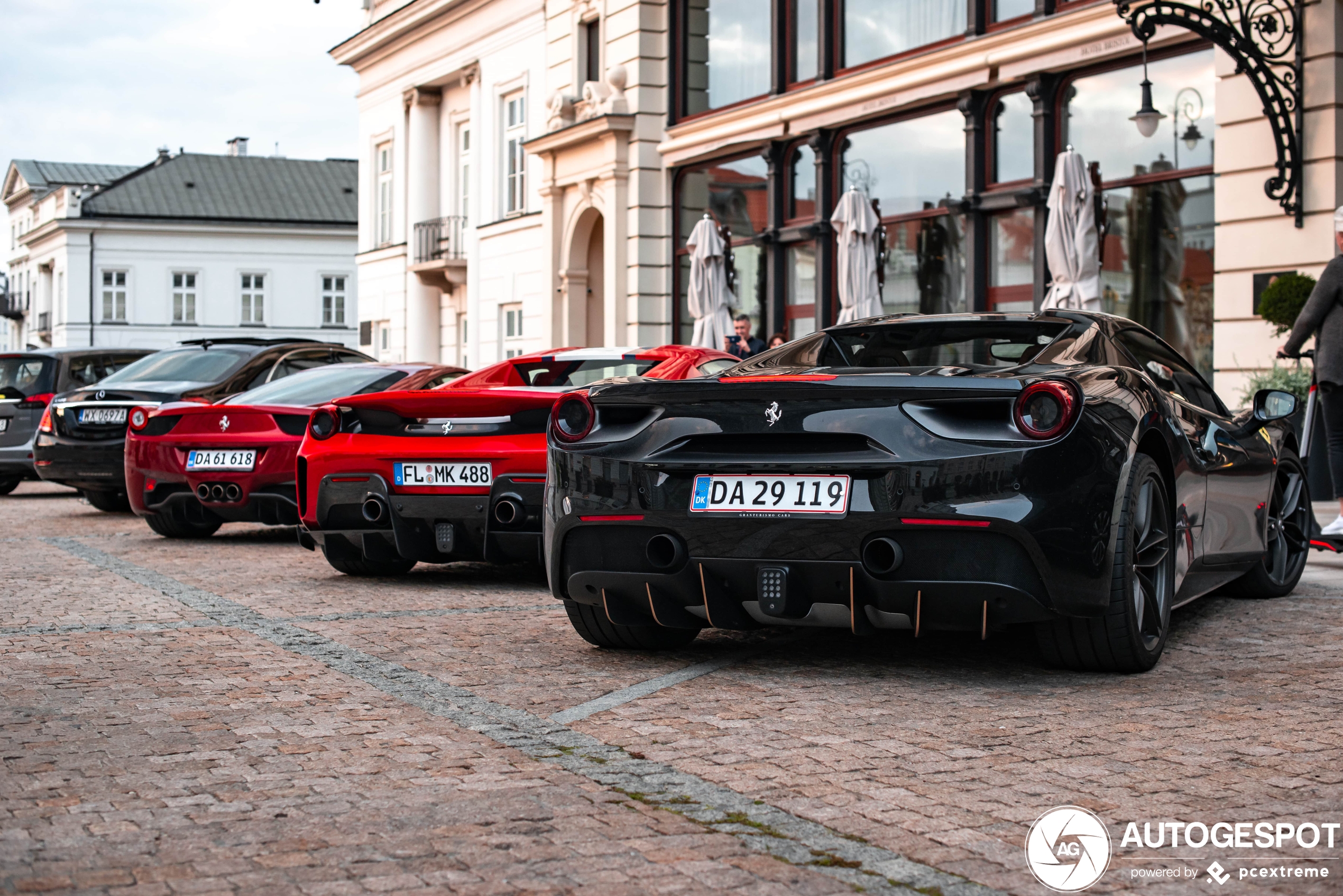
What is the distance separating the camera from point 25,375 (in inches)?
619

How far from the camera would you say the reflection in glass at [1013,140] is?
56.1 feet

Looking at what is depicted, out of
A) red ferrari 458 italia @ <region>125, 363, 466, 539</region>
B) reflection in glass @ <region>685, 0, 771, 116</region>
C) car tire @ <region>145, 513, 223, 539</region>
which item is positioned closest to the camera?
red ferrari 458 italia @ <region>125, 363, 466, 539</region>

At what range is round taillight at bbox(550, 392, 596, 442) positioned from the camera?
535cm

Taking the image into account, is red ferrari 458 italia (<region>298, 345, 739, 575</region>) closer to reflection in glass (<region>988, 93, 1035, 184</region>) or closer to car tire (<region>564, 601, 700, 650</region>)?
car tire (<region>564, 601, 700, 650</region>)

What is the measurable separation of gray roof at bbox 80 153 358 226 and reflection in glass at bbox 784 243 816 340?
5640 cm

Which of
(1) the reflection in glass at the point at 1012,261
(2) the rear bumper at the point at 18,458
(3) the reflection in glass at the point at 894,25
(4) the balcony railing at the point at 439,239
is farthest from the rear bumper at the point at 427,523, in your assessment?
(4) the balcony railing at the point at 439,239

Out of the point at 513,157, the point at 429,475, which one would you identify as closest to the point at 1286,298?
the point at 429,475

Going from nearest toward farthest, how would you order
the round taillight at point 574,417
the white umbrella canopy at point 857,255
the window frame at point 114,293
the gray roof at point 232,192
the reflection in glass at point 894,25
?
the round taillight at point 574,417 < the reflection in glass at point 894,25 < the white umbrella canopy at point 857,255 < the gray roof at point 232,192 < the window frame at point 114,293

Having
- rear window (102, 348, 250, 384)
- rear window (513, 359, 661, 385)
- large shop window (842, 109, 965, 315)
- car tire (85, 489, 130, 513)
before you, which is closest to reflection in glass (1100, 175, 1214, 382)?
large shop window (842, 109, 965, 315)

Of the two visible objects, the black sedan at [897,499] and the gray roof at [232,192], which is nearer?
the black sedan at [897,499]

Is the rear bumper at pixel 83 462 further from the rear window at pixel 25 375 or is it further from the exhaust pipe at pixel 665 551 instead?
the exhaust pipe at pixel 665 551

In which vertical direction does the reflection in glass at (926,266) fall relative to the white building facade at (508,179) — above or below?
below

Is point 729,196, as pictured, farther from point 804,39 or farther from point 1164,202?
point 1164,202

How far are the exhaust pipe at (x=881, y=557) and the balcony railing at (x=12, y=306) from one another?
90.5 meters
